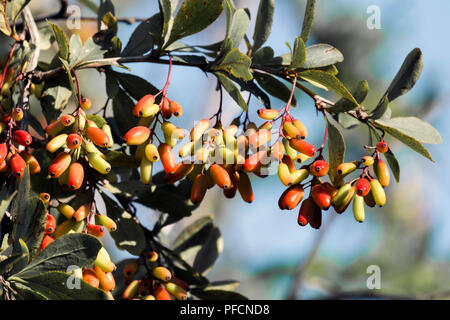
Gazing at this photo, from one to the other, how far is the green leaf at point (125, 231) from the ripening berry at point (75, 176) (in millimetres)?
160

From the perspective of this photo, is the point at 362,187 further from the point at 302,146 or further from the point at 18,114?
the point at 18,114

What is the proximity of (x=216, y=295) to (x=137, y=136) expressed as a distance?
1.26 feet

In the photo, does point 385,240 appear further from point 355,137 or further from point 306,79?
point 306,79

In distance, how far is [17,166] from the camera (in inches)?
34.1

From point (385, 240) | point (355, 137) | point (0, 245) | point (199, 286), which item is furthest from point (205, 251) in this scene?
point (385, 240)

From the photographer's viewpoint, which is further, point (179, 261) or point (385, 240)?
point (385, 240)

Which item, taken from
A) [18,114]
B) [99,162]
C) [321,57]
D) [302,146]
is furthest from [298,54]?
[18,114]

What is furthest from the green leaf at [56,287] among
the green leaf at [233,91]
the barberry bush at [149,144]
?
the green leaf at [233,91]

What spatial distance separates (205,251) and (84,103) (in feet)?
1.56

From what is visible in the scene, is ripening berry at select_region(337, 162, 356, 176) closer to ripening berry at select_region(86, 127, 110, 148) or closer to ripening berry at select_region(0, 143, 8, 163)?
ripening berry at select_region(86, 127, 110, 148)

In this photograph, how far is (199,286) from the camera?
3.77 ft

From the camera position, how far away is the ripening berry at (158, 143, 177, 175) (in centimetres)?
92
